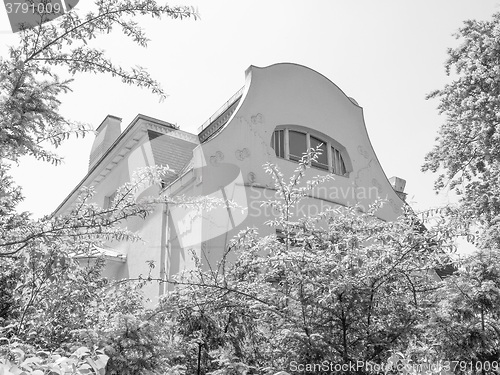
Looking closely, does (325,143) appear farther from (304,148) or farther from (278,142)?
(278,142)

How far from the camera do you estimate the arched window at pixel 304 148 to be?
13445 millimetres

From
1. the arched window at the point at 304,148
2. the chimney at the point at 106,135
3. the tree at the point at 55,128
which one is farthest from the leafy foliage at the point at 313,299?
the chimney at the point at 106,135

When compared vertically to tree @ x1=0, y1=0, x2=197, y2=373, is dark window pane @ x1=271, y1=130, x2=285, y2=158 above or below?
above

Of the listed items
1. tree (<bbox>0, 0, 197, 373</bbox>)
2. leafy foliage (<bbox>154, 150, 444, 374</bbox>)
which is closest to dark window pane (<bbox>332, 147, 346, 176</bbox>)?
leafy foliage (<bbox>154, 150, 444, 374</bbox>)

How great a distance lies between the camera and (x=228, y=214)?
11523mm

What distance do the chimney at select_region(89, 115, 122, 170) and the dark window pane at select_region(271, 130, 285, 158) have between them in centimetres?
951

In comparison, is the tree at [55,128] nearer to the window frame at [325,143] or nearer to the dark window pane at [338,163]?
the window frame at [325,143]

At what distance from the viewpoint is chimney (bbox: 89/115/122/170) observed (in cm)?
2078

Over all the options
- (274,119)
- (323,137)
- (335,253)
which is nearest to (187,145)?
(274,119)

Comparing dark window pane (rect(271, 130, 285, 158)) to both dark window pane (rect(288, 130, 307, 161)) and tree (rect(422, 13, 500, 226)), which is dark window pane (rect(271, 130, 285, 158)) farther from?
tree (rect(422, 13, 500, 226))

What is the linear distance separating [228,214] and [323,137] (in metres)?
4.41

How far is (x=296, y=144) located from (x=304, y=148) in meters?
0.27

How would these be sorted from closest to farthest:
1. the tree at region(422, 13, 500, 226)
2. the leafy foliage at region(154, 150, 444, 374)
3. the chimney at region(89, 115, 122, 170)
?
1. the leafy foliage at region(154, 150, 444, 374)
2. the tree at region(422, 13, 500, 226)
3. the chimney at region(89, 115, 122, 170)

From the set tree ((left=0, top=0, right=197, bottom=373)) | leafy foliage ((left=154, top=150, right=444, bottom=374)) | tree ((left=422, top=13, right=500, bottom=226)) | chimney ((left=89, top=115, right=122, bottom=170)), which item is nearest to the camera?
tree ((left=0, top=0, right=197, bottom=373))
